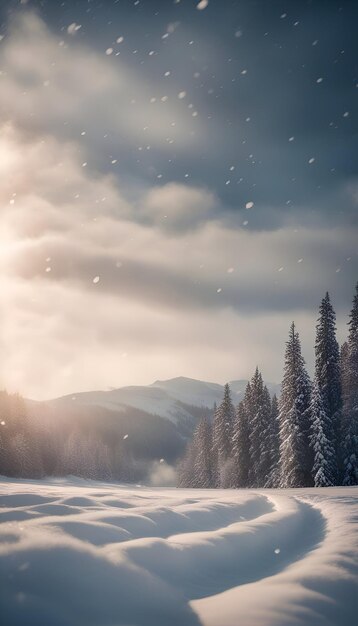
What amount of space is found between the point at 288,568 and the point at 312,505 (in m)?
7.61

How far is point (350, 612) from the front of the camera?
11.8 feet

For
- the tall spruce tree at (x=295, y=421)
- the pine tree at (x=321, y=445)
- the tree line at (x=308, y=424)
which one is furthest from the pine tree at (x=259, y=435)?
the pine tree at (x=321, y=445)

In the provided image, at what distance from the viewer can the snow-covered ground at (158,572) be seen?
11.2ft

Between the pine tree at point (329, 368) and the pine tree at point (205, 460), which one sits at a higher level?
the pine tree at point (329, 368)

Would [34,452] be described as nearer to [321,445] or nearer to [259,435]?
[259,435]

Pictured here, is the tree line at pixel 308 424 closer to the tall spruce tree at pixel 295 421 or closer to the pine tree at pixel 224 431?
the tall spruce tree at pixel 295 421

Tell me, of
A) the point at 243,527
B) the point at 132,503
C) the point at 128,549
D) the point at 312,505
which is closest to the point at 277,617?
the point at 128,549

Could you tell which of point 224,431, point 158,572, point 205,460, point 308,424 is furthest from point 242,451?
point 158,572

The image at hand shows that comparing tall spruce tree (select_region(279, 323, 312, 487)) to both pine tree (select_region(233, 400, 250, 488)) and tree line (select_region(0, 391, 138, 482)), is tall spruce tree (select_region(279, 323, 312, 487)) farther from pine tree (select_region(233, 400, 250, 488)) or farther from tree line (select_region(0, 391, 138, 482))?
tree line (select_region(0, 391, 138, 482))

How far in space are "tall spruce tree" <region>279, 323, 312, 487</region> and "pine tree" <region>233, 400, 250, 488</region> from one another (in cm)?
1017

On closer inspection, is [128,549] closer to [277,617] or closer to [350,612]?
[277,617]

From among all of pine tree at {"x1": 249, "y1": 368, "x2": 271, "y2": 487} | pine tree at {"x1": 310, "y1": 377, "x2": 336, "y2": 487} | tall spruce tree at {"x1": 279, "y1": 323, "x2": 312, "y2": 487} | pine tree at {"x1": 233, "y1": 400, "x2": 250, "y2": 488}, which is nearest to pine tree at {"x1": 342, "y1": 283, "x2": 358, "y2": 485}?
pine tree at {"x1": 310, "y1": 377, "x2": 336, "y2": 487}

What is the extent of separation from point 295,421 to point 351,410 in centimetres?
444

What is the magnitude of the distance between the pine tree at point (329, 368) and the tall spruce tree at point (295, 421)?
154cm
